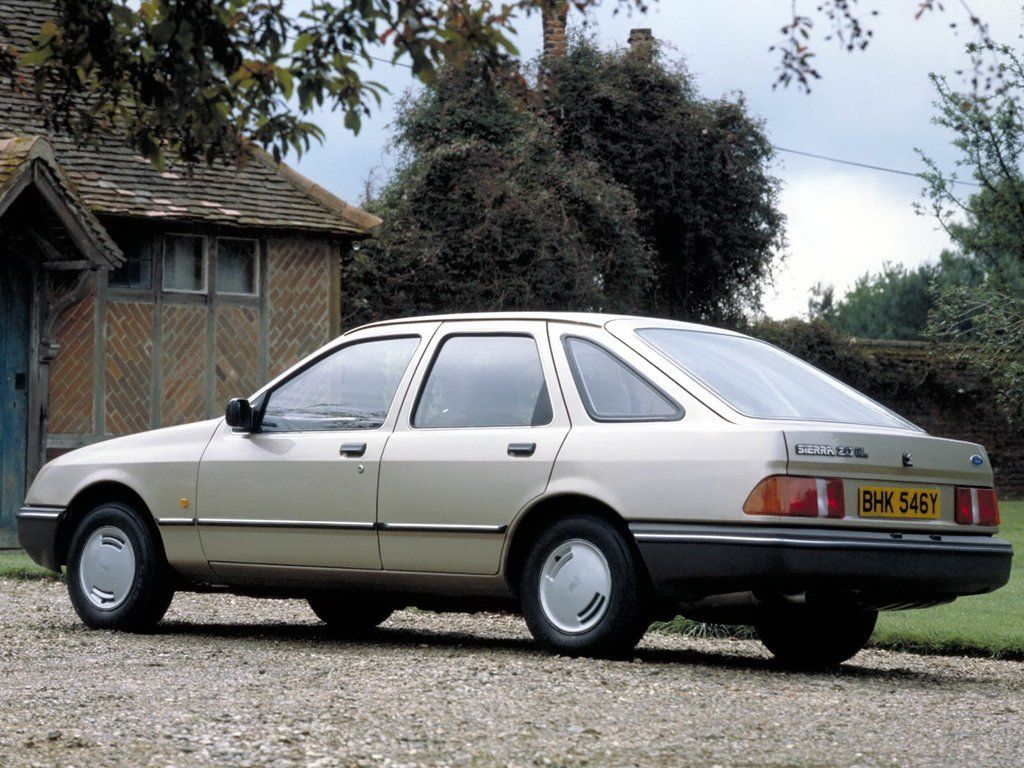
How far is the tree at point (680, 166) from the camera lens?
3284cm

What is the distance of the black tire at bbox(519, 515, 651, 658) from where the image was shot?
733 cm

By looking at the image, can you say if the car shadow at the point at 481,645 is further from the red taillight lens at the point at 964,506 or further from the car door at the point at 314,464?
the red taillight lens at the point at 964,506

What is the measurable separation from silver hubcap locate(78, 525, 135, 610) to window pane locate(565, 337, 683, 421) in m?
2.80

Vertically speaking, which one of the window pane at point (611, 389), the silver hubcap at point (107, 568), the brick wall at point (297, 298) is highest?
the brick wall at point (297, 298)

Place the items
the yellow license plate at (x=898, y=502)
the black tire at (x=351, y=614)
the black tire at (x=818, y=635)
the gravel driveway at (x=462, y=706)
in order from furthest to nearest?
1. the black tire at (x=351, y=614)
2. the black tire at (x=818, y=635)
3. the yellow license plate at (x=898, y=502)
4. the gravel driveway at (x=462, y=706)

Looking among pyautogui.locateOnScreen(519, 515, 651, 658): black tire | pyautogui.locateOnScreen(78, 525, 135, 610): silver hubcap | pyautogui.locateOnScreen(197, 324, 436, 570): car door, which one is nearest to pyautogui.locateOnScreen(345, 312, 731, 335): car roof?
pyautogui.locateOnScreen(197, 324, 436, 570): car door

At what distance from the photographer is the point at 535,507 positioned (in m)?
7.77

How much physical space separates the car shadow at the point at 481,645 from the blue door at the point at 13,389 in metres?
8.75

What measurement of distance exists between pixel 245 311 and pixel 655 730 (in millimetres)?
15093

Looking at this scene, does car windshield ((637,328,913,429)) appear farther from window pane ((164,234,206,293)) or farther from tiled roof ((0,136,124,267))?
window pane ((164,234,206,293))

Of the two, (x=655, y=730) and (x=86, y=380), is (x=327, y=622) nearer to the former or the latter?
(x=655, y=730)

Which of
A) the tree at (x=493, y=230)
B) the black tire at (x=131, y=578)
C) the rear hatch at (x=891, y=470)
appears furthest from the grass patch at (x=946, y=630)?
the tree at (x=493, y=230)

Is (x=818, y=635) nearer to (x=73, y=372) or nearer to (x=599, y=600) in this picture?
(x=599, y=600)

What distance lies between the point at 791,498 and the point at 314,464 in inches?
103
